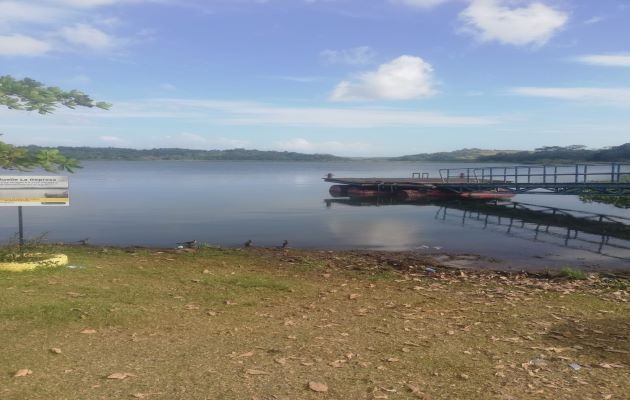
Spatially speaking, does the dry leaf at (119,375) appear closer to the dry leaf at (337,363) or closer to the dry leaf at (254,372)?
the dry leaf at (254,372)

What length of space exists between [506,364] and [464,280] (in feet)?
20.1

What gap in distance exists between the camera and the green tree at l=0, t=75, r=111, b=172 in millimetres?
7309

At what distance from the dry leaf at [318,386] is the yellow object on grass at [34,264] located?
7200 millimetres

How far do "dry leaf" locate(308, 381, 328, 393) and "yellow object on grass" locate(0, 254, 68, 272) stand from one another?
720 cm

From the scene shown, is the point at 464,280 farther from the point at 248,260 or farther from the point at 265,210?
the point at 265,210

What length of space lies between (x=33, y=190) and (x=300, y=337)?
726 centimetres

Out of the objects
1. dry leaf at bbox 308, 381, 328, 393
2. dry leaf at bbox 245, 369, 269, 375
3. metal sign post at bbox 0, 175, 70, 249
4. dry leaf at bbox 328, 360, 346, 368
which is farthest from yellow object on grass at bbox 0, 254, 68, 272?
dry leaf at bbox 308, 381, 328, 393

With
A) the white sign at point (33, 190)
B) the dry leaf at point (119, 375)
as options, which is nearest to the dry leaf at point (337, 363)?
the dry leaf at point (119, 375)

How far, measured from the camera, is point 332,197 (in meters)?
49.4

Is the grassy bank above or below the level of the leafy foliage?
below

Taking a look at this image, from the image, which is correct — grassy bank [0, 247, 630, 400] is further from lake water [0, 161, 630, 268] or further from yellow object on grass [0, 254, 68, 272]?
lake water [0, 161, 630, 268]

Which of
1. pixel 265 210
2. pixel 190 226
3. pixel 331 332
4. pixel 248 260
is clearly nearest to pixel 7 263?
pixel 248 260

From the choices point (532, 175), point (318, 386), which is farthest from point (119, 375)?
point (532, 175)

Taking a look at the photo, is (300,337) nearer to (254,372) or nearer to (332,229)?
(254,372)
